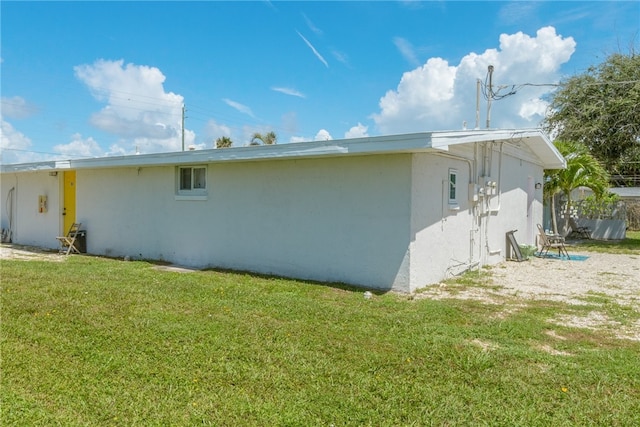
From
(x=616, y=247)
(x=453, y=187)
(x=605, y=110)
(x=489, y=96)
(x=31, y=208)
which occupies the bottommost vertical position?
(x=616, y=247)

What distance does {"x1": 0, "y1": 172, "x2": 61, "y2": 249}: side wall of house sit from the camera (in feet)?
42.7

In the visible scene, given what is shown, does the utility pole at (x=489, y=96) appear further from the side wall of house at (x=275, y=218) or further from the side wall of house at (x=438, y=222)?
the side wall of house at (x=275, y=218)

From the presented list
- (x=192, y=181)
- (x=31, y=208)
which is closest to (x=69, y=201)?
(x=31, y=208)

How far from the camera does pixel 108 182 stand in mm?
11727

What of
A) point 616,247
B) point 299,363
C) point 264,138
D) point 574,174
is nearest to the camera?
point 299,363

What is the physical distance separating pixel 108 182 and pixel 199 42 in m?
5.81

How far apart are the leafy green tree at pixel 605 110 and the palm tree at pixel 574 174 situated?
2.84m

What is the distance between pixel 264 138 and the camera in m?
26.7

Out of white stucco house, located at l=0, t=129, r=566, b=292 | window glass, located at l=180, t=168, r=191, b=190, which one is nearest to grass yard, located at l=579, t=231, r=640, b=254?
white stucco house, located at l=0, t=129, r=566, b=292

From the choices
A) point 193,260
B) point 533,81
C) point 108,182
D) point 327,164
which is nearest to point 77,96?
point 108,182

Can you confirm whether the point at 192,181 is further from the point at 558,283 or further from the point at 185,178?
the point at 558,283

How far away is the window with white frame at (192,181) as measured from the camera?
995cm

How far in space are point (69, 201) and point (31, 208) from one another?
6.45ft

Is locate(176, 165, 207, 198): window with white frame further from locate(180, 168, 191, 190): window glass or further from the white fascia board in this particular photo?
the white fascia board
